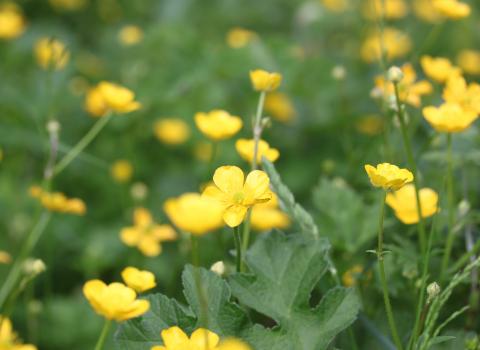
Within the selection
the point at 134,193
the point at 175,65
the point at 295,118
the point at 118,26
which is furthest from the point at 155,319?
the point at 118,26

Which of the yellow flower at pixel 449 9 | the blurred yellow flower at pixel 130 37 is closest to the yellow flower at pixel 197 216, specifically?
the yellow flower at pixel 449 9

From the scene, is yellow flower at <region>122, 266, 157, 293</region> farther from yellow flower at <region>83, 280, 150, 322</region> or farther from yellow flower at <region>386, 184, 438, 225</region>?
yellow flower at <region>386, 184, 438, 225</region>

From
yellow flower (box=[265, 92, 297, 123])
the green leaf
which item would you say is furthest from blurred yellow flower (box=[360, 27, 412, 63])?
the green leaf

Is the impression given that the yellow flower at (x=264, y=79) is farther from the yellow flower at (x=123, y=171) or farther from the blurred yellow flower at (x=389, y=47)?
the blurred yellow flower at (x=389, y=47)

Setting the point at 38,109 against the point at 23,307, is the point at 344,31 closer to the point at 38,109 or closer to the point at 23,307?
the point at 38,109

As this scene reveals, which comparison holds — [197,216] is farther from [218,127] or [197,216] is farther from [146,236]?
[146,236]
